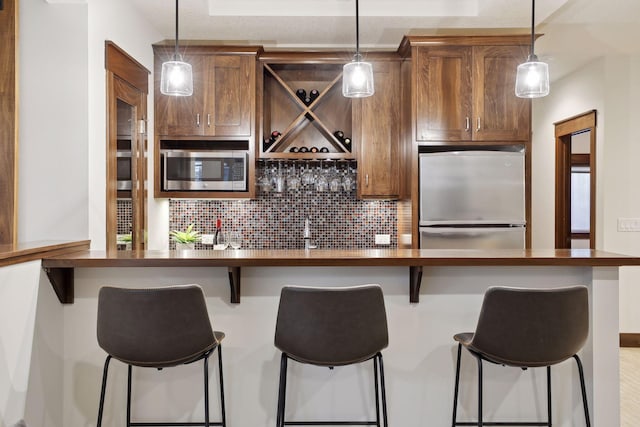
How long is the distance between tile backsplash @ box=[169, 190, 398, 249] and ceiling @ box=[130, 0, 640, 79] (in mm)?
1275

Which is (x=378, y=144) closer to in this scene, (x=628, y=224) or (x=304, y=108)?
(x=304, y=108)

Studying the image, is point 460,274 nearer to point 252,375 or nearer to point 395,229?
point 252,375

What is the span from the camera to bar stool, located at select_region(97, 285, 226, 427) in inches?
72.3

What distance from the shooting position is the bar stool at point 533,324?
1858 mm

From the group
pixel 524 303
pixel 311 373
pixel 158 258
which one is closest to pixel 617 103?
pixel 524 303

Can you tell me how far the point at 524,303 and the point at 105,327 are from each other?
158cm

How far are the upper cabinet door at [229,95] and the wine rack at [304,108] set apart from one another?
0.81 ft

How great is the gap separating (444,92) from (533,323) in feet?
7.21

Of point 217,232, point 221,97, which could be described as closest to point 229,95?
point 221,97

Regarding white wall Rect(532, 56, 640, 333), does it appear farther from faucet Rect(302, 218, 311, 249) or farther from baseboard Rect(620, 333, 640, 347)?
faucet Rect(302, 218, 311, 249)

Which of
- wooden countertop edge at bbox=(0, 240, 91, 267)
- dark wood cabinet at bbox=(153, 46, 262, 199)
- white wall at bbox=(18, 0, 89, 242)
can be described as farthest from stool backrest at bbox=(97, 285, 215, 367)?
dark wood cabinet at bbox=(153, 46, 262, 199)

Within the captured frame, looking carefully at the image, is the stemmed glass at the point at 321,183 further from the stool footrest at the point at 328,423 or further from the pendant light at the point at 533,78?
the stool footrest at the point at 328,423

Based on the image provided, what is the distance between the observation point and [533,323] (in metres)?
1.86

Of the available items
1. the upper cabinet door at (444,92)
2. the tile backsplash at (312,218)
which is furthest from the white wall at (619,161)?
the tile backsplash at (312,218)
